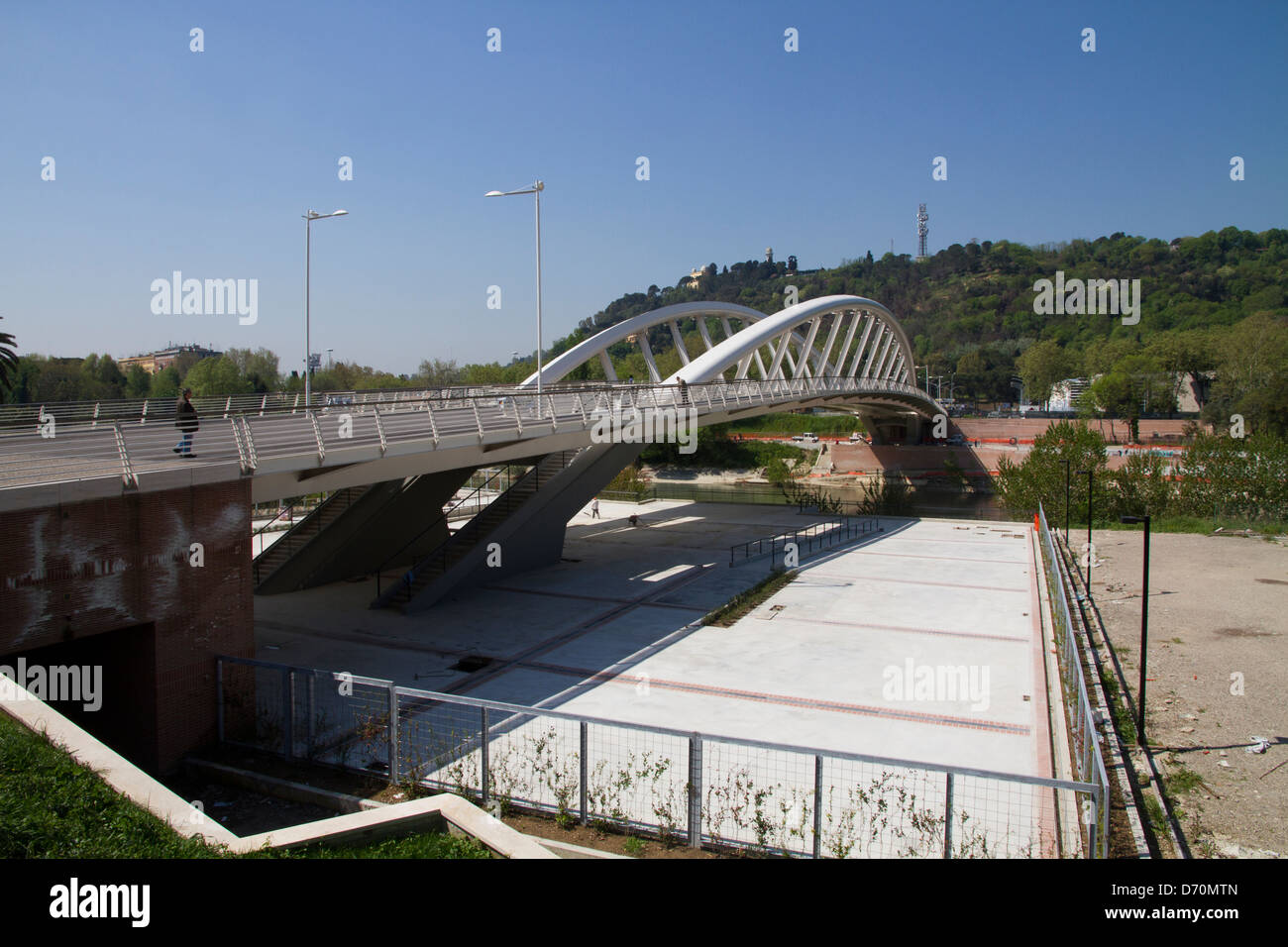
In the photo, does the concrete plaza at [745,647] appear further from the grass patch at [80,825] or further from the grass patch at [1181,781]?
the grass patch at [80,825]

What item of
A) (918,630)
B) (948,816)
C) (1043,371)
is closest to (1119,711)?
(918,630)

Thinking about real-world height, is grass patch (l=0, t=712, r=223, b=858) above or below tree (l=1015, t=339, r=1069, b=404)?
below

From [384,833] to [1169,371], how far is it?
85.5 m

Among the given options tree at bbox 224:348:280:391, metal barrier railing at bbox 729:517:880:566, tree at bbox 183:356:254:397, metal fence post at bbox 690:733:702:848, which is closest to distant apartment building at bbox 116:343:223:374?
tree at bbox 224:348:280:391

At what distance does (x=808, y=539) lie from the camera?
92.4ft

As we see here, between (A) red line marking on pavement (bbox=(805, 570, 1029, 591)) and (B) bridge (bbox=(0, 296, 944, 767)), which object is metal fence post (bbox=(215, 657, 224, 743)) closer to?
(B) bridge (bbox=(0, 296, 944, 767))

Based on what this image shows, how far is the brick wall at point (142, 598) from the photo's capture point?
342 inches

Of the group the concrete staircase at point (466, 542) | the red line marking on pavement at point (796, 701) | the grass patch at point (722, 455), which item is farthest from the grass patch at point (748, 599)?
the grass patch at point (722, 455)

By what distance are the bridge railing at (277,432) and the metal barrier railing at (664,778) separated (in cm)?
285

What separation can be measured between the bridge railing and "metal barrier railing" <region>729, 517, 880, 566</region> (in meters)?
5.29

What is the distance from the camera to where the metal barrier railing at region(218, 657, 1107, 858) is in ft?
23.6

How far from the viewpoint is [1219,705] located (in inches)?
478

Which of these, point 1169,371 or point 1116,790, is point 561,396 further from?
point 1169,371
